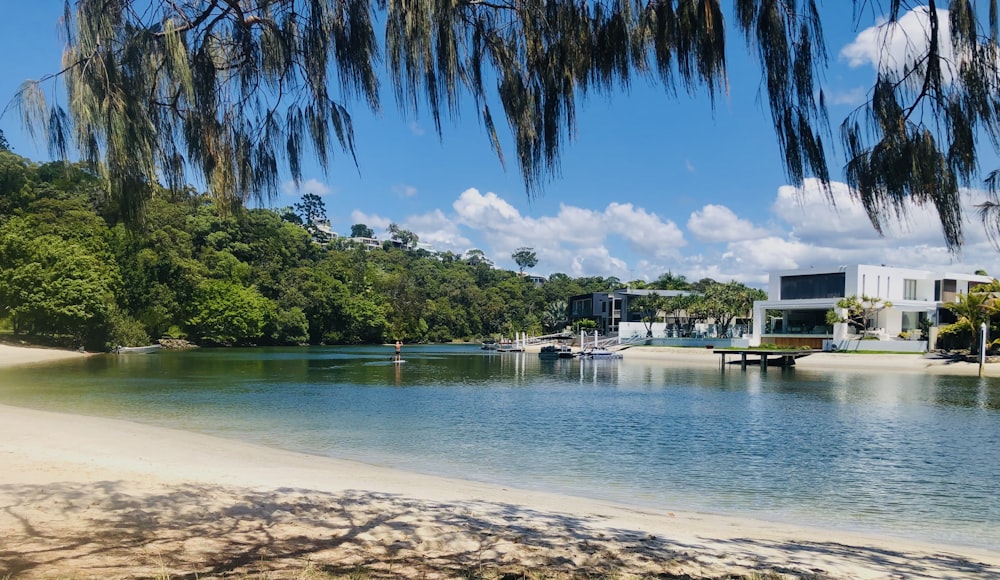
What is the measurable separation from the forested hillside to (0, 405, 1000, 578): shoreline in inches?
98.3

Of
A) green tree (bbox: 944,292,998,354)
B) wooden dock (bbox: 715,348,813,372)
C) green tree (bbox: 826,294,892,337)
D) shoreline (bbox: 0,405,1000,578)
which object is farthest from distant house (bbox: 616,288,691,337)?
shoreline (bbox: 0,405,1000,578)

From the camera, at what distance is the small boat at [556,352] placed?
67000 mm

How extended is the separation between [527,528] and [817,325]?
62.5 meters

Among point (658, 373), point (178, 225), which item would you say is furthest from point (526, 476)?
point (178, 225)

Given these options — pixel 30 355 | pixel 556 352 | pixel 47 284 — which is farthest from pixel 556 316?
pixel 30 355

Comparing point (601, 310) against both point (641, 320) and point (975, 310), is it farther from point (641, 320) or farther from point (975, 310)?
Result: point (975, 310)

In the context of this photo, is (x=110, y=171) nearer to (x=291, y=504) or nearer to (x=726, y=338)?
(x=291, y=504)

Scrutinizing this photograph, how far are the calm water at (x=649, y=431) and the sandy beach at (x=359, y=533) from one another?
7.02ft

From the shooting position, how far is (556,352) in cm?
6962

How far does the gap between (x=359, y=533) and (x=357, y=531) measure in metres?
0.09

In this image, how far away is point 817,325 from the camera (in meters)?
62.1

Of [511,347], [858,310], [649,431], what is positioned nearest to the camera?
[649,431]

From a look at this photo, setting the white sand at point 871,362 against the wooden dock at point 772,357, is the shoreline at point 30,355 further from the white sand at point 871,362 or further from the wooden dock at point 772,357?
the wooden dock at point 772,357

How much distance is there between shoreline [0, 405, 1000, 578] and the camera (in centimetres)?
493
